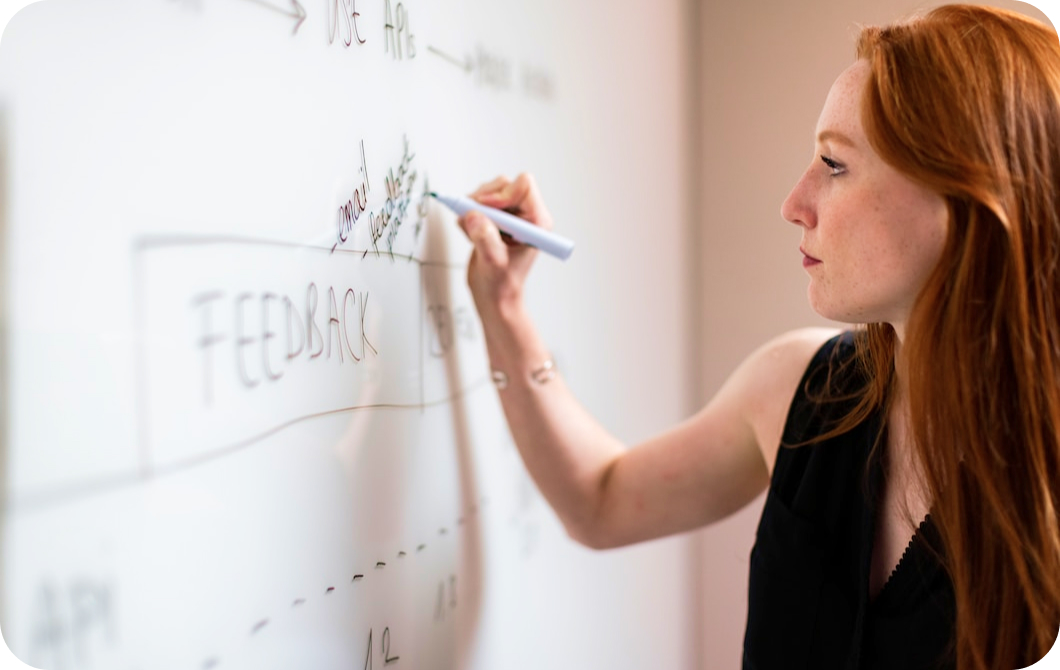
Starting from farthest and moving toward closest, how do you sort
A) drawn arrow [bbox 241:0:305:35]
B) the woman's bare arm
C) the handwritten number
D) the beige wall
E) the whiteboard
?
the beige wall, the woman's bare arm, the handwritten number, drawn arrow [bbox 241:0:305:35], the whiteboard

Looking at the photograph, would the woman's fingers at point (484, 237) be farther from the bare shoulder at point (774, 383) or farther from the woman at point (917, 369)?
the bare shoulder at point (774, 383)

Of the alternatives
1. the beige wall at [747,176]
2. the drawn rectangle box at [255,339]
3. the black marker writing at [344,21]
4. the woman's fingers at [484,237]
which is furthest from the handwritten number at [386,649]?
the beige wall at [747,176]

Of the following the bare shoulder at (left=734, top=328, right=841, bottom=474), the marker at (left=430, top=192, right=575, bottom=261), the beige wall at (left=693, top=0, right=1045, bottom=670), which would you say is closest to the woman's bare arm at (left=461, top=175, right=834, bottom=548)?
the bare shoulder at (left=734, top=328, right=841, bottom=474)

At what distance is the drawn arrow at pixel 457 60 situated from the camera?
1.95ft

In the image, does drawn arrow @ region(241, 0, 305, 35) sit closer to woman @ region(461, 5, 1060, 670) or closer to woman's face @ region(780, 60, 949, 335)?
woman @ region(461, 5, 1060, 670)

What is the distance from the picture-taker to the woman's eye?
0.59 meters

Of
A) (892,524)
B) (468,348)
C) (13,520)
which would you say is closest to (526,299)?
(468,348)

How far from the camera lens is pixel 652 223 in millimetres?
1073

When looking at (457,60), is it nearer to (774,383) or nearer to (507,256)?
(507,256)

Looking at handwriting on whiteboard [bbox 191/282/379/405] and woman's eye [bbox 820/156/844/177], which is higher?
woman's eye [bbox 820/156/844/177]

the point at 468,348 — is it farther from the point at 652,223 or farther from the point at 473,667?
the point at 652,223

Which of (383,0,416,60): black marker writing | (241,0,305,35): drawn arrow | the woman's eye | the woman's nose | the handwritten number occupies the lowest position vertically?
the handwritten number

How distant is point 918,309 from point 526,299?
30 centimetres

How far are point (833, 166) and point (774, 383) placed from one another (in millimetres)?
228
